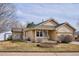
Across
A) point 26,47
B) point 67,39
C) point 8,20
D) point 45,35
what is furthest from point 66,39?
point 8,20

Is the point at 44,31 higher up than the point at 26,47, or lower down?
higher up

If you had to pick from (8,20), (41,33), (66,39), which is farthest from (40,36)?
(8,20)

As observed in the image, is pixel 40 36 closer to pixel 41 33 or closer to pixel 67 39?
pixel 41 33

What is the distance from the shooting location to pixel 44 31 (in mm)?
6613

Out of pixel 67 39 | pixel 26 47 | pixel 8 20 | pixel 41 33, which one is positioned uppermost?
pixel 8 20

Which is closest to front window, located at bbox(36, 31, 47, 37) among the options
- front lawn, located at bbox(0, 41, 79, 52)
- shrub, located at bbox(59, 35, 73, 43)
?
front lawn, located at bbox(0, 41, 79, 52)

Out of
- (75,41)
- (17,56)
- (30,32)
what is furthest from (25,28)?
(75,41)

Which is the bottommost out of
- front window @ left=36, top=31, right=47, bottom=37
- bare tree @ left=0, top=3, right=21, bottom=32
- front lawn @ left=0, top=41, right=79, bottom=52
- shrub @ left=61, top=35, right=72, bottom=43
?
front lawn @ left=0, top=41, right=79, bottom=52

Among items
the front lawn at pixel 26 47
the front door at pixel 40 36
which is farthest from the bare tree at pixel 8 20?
the front door at pixel 40 36

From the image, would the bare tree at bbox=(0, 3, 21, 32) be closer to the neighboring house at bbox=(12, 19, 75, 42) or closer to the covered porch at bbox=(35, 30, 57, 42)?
the neighboring house at bbox=(12, 19, 75, 42)

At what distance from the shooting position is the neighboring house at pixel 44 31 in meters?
6.59

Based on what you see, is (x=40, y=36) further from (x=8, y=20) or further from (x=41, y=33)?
(x=8, y=20)

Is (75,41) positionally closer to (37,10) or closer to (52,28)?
(52,28)

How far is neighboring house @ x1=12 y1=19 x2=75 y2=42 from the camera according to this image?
6590 mm
